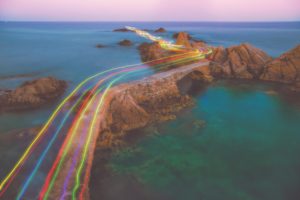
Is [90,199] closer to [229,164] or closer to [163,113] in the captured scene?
[229,164]

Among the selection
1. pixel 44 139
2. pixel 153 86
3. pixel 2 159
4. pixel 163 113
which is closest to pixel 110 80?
pixel 153 86

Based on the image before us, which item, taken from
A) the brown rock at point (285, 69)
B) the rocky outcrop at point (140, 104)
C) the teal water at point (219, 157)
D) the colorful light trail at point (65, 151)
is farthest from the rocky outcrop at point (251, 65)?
the colorful light trail at point (65, 151)

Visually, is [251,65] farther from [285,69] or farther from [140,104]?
[140,104]

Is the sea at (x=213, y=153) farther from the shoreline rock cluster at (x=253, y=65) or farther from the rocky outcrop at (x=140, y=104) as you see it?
the shoreline rock cluster at (x=253, y=65)

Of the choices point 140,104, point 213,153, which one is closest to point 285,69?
point 213,153

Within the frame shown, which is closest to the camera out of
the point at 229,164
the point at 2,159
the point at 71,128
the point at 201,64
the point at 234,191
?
the point at 234,191

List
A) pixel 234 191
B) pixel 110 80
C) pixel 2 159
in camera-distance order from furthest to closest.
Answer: pixel 110 80 → pixel 2 159 → pixel 234 191
